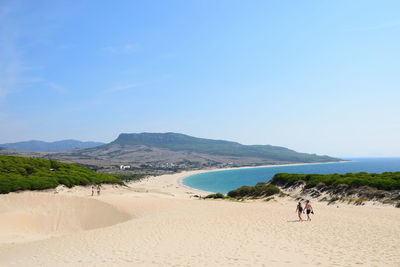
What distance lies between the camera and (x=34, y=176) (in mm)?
35281

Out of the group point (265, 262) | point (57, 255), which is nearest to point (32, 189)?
point (57, 255)

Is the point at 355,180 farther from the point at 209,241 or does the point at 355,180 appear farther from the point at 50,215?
the point at 50,215

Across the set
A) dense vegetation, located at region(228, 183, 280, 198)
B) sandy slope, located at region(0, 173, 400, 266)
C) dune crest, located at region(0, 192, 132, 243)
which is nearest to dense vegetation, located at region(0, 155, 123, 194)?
dune crest, located at region(0, 192, 132, 243)

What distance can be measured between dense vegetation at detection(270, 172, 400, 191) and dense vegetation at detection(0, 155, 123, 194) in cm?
3076

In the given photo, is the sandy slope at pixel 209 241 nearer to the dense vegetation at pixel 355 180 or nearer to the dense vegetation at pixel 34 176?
the dense vegetation at pixel 355 180

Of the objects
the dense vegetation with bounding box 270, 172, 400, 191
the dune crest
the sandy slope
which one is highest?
the dense vegetation with bounding box 270, 172, 400, 191

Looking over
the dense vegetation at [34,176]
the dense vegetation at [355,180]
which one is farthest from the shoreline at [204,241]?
the dense vegetation at [34,176]

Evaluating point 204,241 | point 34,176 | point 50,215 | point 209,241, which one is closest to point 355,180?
point 209,241

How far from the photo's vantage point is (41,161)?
45.9 m

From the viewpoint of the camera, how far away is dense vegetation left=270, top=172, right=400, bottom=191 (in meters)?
26.9

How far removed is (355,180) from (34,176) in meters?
41.0

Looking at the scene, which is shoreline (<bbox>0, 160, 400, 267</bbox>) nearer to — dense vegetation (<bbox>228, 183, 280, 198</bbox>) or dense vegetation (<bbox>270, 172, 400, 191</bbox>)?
dense vegetation (<bbox>270, 172, 400, 191</bbox>)

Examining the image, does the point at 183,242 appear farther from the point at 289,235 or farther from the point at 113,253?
the point at 289,235

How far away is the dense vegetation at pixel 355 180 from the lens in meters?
26.9
